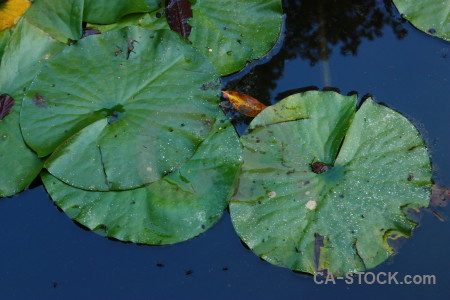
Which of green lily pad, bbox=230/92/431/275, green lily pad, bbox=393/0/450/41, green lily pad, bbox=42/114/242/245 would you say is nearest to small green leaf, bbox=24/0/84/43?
green lily pad, bbox=42/114/242/245

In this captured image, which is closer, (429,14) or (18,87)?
(18,87)

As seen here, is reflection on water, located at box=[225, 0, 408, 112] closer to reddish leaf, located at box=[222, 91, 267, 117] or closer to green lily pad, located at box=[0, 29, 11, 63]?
reddish leaf, located at box=[222, 91, 267, 117]

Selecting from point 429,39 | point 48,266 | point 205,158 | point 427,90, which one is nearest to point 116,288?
point 48,266

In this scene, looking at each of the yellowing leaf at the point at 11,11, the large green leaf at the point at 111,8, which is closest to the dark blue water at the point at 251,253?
the large green leaf at the point at 111,8

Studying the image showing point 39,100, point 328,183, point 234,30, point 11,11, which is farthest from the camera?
point 11,11

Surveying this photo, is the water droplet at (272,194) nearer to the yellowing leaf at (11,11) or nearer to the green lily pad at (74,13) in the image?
the green lily pad at (74,13)

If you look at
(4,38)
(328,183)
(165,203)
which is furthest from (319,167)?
(4,38)

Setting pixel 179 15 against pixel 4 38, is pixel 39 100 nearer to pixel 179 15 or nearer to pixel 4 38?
pixel 4 38

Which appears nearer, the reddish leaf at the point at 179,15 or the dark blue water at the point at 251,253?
the dark blue water at the point at 251,253
